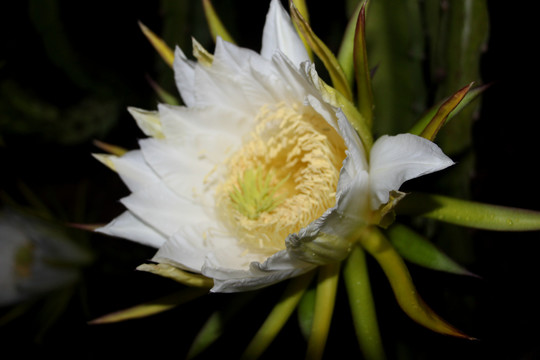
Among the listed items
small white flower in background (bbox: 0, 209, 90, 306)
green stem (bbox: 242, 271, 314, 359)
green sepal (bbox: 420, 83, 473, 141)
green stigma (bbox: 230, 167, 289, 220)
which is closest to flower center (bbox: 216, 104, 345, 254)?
green stigma (bbox: 230, 167, 289, 220)

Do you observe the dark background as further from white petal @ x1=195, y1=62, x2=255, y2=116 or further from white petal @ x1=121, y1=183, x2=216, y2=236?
white petal @ x1=195, y1=62, x2=255, y2=116

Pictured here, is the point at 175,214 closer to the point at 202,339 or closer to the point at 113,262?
the point at 202,339

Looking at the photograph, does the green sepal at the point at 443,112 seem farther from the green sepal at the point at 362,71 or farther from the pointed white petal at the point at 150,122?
the pointed white petal at the point at 150,122

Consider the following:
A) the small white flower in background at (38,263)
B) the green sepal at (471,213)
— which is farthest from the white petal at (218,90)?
the small white flower in background at (38,263)

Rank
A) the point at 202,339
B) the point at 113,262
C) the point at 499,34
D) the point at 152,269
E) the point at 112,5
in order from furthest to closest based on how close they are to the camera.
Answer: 1. the point at 112,5
2. the point at 113,262
3. the point at 499,34
4. the point at 202,339
5. the point at 152,269

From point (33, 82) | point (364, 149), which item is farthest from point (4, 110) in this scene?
point (364, 149)

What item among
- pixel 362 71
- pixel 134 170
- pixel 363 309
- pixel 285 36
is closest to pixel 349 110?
pixel 362 71

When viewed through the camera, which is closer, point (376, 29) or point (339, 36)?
point (376, 29)
